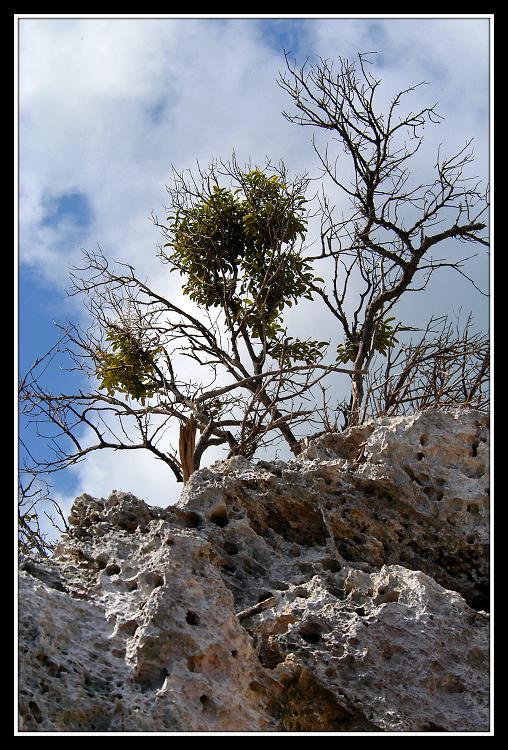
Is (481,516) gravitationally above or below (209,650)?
above

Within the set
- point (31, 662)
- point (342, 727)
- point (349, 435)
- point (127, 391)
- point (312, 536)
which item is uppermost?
point (127, 391)

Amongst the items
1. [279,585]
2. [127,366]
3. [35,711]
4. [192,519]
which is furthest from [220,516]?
[127,366]

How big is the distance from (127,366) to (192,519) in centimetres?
640

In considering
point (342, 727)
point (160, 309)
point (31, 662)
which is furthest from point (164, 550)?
point (160, 309)

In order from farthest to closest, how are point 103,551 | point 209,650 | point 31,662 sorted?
point 103,551 → point 209,650 → point 31,662

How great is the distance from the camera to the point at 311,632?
3977mm

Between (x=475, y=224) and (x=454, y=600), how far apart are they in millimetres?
7124

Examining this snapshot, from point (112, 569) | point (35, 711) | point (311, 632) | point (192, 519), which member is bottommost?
point (35, 711)

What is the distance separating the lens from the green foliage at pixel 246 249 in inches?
449

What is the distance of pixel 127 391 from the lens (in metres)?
11.0

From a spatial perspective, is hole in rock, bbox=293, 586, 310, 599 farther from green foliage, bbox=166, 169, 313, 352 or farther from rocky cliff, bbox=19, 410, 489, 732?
green foliage, bbox=166, 169, 313, 352

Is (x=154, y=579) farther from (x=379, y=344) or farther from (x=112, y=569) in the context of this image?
(x=379, y=344)

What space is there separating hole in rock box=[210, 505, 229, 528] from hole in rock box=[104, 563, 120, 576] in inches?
29.7
